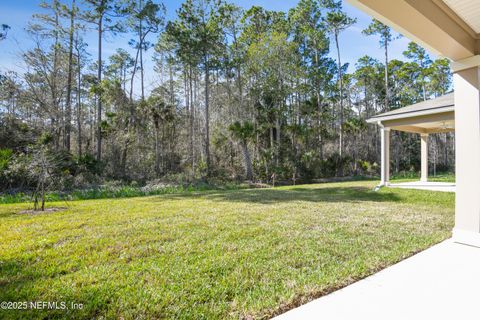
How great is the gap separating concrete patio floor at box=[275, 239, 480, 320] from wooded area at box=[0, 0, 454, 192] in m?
12.9

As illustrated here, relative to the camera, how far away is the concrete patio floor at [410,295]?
1.84 meters

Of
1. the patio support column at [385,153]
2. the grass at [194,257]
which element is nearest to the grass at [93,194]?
the grass at [194,257]

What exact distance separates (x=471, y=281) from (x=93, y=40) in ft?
69.2

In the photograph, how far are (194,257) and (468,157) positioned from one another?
390 cm

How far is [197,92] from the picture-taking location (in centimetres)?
2088

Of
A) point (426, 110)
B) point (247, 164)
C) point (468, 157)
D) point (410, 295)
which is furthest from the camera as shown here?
point (247, 164)

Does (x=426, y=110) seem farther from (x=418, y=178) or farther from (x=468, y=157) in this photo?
(x=418, y=178)

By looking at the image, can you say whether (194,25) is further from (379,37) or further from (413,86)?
(413,86)

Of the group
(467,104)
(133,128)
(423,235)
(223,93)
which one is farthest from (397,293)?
(223,93)

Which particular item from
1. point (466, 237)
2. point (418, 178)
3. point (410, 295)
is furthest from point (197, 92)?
point (410, 295)

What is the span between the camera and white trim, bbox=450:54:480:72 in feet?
10.8

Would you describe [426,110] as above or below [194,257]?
above

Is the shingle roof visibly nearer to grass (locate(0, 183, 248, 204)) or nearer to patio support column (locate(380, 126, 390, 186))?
patio support column (locate(380, 126, 390, 186))

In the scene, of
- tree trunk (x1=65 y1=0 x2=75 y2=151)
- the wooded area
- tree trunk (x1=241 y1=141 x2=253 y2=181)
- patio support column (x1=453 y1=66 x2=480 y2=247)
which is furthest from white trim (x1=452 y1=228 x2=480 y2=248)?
tree trunk (x1=65 y1=0 x2=75 y2=151)
